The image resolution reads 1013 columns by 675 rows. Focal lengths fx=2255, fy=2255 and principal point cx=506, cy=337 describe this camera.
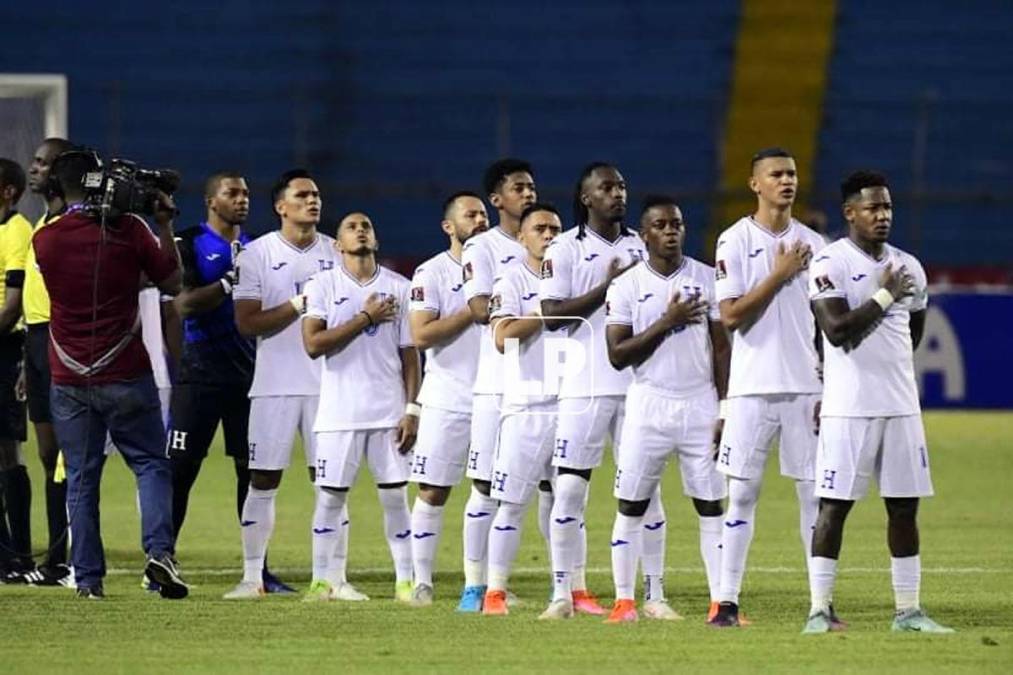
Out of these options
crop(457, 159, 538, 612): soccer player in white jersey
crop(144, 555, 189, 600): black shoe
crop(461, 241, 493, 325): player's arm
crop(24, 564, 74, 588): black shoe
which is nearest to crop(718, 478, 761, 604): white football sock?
crop(457, 159, 538, 612): soccer player in white jersey

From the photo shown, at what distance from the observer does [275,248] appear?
39.8ft

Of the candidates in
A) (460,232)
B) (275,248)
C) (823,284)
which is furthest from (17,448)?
(823,284)

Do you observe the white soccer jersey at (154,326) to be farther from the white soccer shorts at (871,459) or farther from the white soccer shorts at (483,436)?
the white soccer shorts at (871,459)

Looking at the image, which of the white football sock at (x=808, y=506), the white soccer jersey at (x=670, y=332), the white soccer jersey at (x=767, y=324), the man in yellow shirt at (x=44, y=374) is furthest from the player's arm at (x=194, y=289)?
the white football sock at (x=808, y=506)

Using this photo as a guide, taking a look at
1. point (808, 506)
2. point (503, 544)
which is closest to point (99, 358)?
point (503, 544)

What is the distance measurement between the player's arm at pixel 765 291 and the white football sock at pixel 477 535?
1.73 meters

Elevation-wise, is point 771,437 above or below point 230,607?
above

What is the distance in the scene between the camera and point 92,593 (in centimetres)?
1115

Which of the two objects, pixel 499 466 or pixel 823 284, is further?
pixel 499 466

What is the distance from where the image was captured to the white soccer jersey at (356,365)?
11555mm

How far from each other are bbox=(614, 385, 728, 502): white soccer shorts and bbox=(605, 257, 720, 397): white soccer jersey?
75mm

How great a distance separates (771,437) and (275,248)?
10.6 ft

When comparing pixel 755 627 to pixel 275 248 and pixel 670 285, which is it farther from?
pixel 275 248

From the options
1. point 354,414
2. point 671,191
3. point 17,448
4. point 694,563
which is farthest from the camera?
point 671,191
